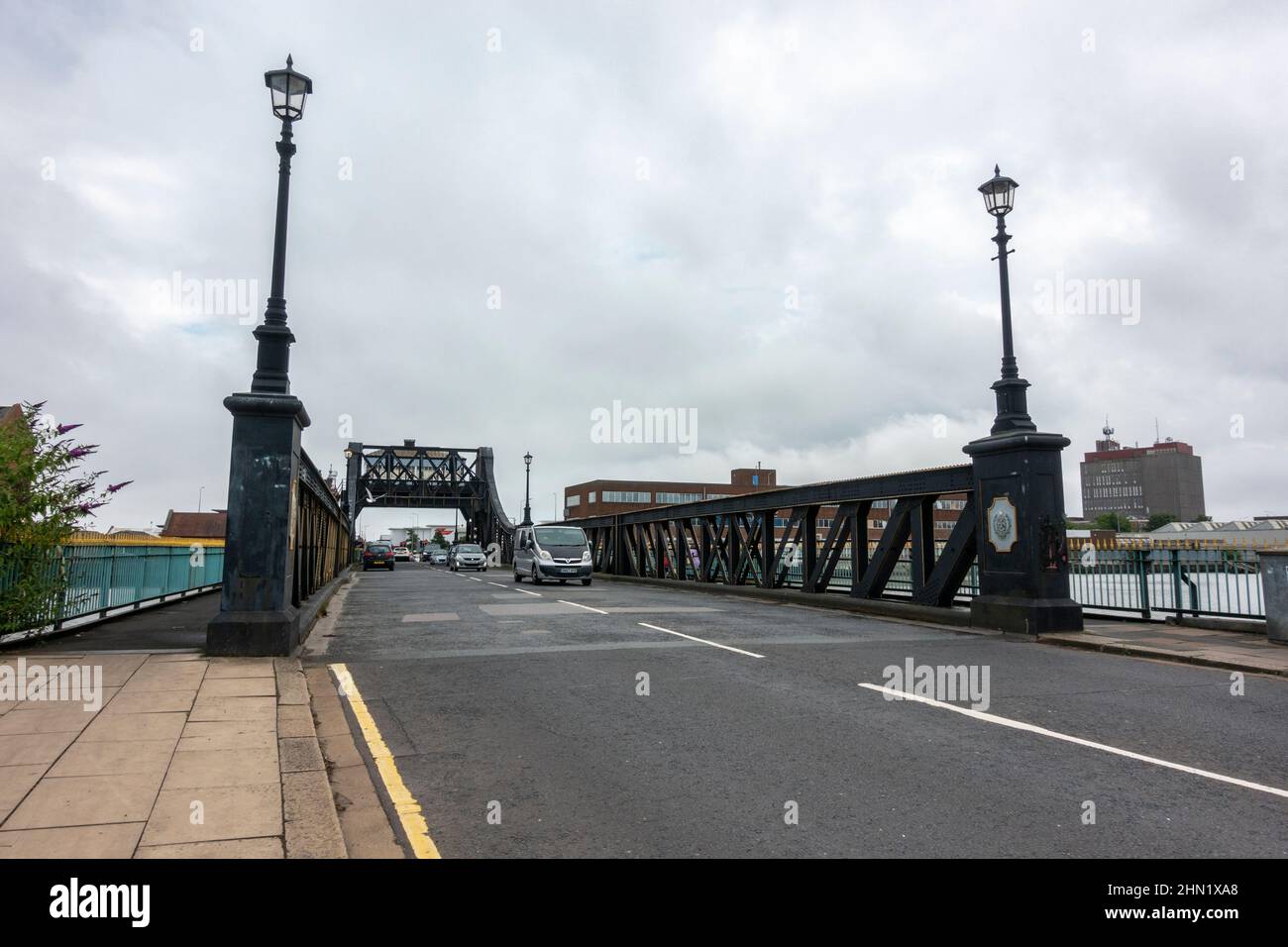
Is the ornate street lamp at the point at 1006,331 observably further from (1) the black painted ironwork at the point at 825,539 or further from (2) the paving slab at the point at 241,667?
(2) the paving slab at the point at 241,667

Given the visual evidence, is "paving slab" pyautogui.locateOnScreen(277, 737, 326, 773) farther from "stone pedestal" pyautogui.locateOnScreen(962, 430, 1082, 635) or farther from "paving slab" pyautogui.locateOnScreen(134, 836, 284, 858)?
"stone pedestal" pyautogui.locateOnScreen(962, 430, 1082, 635)

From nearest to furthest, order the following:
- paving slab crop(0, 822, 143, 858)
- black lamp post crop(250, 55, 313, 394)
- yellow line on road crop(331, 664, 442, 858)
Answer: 1. paving slab crop(0, 822, 143, 858)
2. yellow line on road crop(331, 664, 442, 858)
3. black lamp post crop(250, 55, 313, 394)

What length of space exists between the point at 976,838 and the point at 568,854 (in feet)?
6.48

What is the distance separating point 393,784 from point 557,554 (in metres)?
21.2

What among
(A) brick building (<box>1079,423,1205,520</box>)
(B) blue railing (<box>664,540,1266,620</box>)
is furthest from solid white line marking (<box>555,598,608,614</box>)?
(A) brick building (<box>1079,423,1205,520</box>)

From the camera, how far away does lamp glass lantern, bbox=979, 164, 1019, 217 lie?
13.3 metres

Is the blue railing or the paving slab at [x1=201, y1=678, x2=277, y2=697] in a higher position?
the blue railing

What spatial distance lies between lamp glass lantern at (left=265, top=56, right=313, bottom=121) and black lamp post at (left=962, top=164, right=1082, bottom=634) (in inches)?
416

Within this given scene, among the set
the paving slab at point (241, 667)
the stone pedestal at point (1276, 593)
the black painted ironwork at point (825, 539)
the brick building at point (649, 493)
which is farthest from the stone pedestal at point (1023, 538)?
the brick building at point (649, 493)

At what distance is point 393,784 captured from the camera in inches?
189

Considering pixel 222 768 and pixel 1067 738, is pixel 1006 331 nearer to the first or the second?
pixel 1067 738

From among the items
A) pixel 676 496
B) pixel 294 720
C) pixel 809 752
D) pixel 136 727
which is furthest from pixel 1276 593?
pixel 676 496
